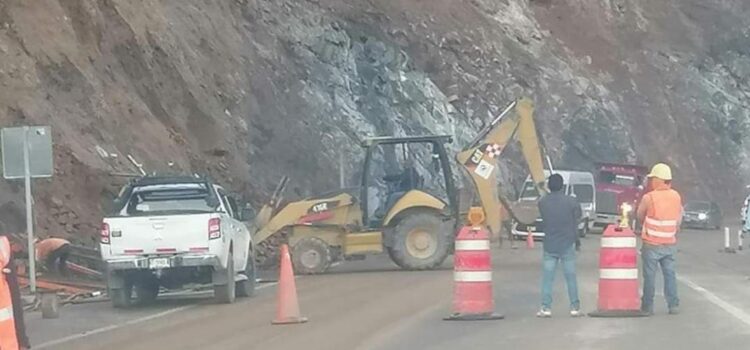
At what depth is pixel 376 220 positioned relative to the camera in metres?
31.3

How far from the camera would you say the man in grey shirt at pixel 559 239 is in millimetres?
18375

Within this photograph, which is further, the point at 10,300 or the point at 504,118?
the point at 504,118

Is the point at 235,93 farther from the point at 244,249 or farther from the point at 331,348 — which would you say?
the point at 331,348

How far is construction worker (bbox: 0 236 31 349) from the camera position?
39.0 ft

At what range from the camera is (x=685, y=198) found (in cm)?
6738

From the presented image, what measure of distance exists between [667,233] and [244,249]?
9.02m

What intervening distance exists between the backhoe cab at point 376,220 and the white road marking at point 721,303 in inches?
250

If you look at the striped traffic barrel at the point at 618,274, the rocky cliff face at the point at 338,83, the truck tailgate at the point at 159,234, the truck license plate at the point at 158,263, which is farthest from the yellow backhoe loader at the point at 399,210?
the striped traffic barrel at the point at 618,274

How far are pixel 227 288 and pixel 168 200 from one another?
5.59 feet

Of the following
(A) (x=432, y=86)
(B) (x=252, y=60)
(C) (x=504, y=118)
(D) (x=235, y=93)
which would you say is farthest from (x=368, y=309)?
(A) (x=432, y=86)

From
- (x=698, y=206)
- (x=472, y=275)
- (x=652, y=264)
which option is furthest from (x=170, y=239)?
(x=698, y=206)

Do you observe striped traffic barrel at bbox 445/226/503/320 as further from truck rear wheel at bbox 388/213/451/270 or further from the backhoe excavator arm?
the backhoe excavator arm

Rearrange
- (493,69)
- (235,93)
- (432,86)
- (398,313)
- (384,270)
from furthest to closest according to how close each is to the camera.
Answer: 1. (493,69)
2. (432,86)
3. (235,93)
4. (384,270)
5. (398,313)

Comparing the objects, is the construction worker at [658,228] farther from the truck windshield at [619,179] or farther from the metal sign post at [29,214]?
the truck windshield at [619,179]
